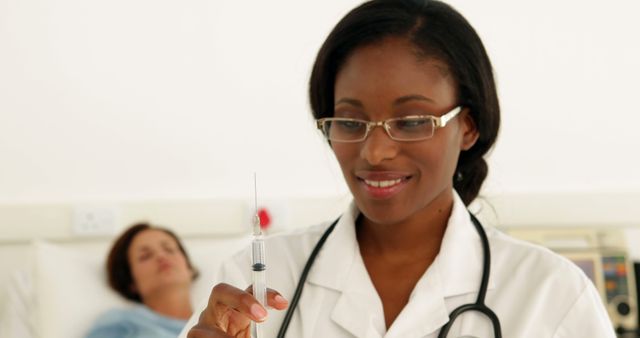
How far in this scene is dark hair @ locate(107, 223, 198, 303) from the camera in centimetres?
262

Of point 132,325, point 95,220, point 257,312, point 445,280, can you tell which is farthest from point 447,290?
point 95,220

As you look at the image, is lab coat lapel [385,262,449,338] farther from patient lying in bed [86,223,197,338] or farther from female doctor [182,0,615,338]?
patient lying in bed [86,223,197,338]

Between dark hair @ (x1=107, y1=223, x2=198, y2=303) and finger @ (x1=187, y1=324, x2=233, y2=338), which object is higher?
finger @ (x1=187, y1=324, x2=233, y2=338)

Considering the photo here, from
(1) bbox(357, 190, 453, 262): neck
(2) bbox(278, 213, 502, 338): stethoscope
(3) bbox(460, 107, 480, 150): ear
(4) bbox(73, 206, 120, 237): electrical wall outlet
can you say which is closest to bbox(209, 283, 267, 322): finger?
(2) bbox(278, 213, 502, 338): stethoscope

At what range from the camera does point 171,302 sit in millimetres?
2621

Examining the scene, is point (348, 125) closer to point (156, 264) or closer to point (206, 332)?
point (206, 332)

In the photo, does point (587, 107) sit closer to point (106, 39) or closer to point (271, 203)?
point (271, 203)

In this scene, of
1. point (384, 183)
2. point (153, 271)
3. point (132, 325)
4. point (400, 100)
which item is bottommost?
point (132, 325)

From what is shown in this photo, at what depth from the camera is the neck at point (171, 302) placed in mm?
2607

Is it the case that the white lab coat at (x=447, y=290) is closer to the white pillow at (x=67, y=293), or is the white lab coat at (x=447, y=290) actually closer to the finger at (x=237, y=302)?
the finger at (x=237, y=302)

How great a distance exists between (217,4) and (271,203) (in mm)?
702

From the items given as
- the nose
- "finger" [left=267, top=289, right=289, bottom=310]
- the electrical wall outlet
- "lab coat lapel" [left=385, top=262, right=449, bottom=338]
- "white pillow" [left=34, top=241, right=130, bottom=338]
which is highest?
the nose

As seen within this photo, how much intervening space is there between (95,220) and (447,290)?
169 cm

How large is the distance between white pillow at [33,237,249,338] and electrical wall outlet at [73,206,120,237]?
0.07 m
